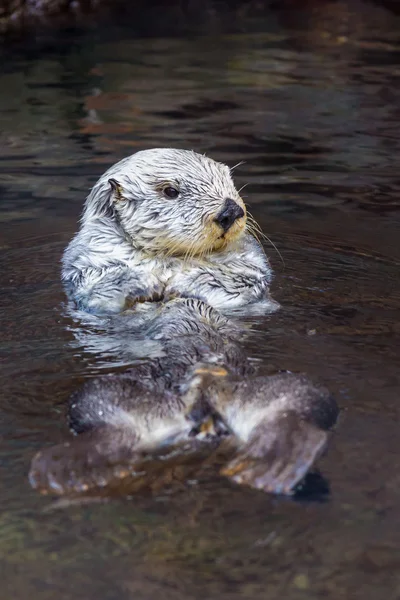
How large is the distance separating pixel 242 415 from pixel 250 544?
1.89ft

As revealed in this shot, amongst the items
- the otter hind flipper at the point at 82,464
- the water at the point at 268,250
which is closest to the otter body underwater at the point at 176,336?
the otter hind flipper at the point at 82,464

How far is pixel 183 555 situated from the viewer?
2328 mm

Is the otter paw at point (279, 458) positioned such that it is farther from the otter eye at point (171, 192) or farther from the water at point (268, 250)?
the otter eye at point (171, 192)

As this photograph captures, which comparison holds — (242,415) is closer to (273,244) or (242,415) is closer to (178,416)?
(178,416)

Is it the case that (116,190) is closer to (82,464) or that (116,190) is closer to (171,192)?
(171,192)

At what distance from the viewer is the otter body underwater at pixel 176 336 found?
2.63 metres

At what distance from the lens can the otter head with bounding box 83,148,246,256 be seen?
3963 millimetres

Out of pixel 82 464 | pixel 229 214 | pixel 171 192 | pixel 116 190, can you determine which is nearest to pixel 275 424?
pixel 82 464

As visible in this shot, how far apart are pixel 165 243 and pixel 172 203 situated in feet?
0.60

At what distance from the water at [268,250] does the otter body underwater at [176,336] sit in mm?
120

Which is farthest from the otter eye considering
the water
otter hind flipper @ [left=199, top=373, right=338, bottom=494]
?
otter hind flipper @ [left=199, top=373, right=338, bottom=494]

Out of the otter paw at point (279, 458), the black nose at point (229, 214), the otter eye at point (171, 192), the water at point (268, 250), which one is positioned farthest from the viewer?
the otter eye at point (171, 192)

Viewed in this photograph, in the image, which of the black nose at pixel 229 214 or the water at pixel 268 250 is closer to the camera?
the water at pixel 268 250

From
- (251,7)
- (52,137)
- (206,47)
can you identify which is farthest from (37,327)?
(251,7)
